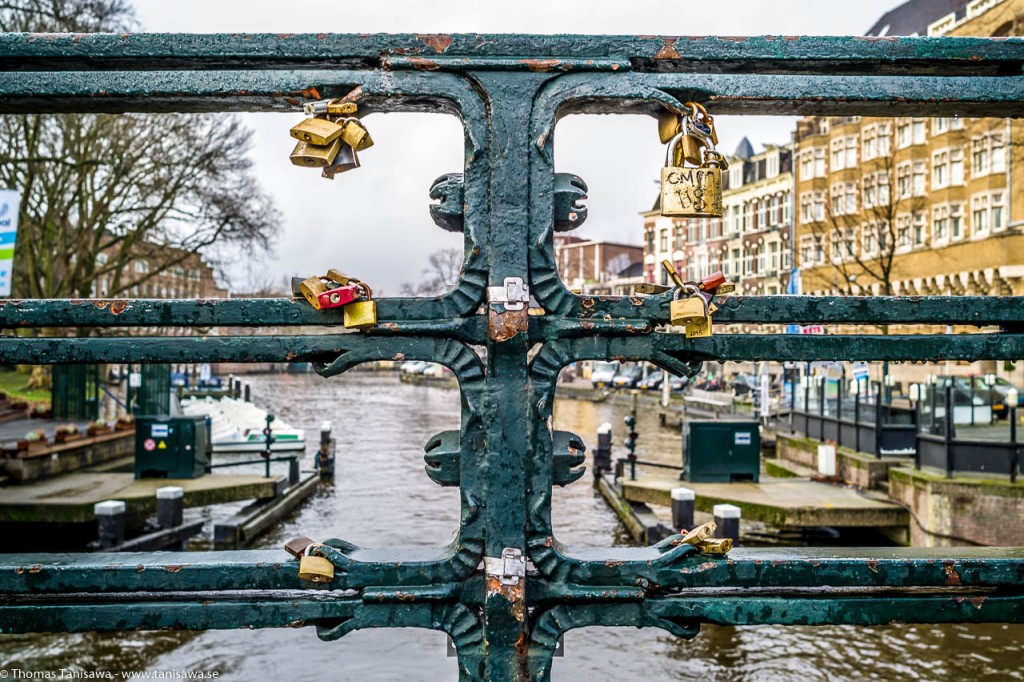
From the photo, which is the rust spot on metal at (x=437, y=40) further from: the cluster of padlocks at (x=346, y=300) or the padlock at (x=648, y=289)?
the padlock at (x=648, y=289)

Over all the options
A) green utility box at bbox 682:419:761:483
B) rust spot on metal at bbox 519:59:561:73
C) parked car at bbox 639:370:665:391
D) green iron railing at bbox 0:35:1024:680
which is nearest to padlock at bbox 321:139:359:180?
green iron railing at bbox 0:35:1024:680

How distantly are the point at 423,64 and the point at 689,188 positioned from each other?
845mm

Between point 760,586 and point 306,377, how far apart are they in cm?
7932

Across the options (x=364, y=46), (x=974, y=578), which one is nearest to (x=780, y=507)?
(x=974, y=578)

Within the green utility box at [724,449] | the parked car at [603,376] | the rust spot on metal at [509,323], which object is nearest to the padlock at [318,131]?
the rust spot on metal at [509,323]

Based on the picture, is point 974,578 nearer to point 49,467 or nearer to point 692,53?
Result: point 692,53

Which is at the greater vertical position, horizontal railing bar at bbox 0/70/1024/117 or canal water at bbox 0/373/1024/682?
horizontal railing bar at bbox 0/70/1024/117

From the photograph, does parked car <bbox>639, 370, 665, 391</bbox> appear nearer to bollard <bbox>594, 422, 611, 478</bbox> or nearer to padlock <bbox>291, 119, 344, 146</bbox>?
bollard <bbox>594, 422, 611, 478</bbox>

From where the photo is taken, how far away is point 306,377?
78938 mm

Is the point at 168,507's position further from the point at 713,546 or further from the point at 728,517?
the point at 713,546

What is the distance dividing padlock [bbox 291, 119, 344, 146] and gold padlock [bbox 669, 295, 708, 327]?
3.36ft

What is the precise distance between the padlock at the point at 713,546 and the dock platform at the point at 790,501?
1180 cm

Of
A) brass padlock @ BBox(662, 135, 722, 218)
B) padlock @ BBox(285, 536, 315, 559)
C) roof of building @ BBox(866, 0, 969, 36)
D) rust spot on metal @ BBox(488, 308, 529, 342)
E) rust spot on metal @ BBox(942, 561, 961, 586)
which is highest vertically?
roof of building @ BBox(866, 0, 969, 36)

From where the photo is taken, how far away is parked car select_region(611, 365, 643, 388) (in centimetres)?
5100
